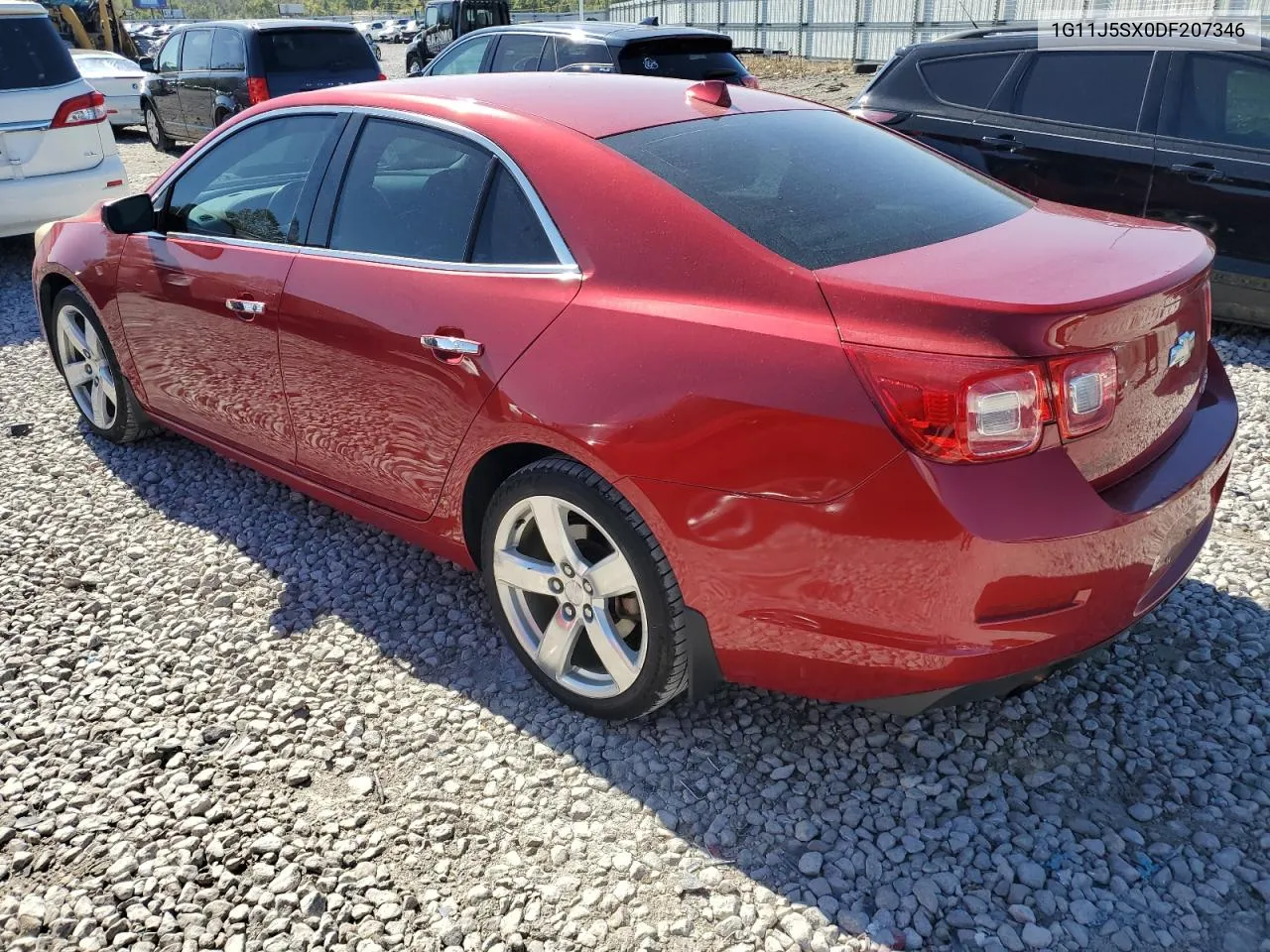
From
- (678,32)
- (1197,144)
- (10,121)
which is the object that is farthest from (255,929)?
(678,32)

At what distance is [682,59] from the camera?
9.30m

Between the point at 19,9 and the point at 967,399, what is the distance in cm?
818

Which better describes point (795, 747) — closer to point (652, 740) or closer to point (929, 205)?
point (652, 740)

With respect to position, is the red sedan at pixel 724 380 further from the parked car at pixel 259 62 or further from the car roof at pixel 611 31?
the parked car at pixel 259 62

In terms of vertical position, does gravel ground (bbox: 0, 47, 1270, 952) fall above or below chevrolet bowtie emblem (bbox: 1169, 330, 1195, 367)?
below

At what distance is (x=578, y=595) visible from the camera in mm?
2752

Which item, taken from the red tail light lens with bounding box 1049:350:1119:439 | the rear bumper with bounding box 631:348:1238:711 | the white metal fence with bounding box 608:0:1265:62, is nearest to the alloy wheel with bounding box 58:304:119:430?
the rear bumper with bounding box 631:348:1238:711

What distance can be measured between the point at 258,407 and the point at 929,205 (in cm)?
236

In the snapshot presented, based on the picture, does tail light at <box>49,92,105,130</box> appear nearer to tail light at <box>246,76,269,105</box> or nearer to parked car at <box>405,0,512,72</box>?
tail light at <box>246,76,269,105</box>

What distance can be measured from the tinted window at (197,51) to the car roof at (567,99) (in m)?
10.1

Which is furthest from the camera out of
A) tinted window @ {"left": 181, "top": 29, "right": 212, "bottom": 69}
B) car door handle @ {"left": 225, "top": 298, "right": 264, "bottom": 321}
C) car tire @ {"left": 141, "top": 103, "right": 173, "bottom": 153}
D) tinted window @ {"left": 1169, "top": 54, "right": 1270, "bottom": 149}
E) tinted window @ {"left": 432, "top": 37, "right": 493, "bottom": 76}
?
car tire @ {"left": 141, "top": 103, "right": 173, "bottom": 153}

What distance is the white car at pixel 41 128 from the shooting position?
7383mm

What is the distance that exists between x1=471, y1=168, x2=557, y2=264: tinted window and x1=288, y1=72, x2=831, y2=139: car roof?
0.80 feet

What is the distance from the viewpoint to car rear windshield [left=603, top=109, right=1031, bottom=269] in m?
2.48
